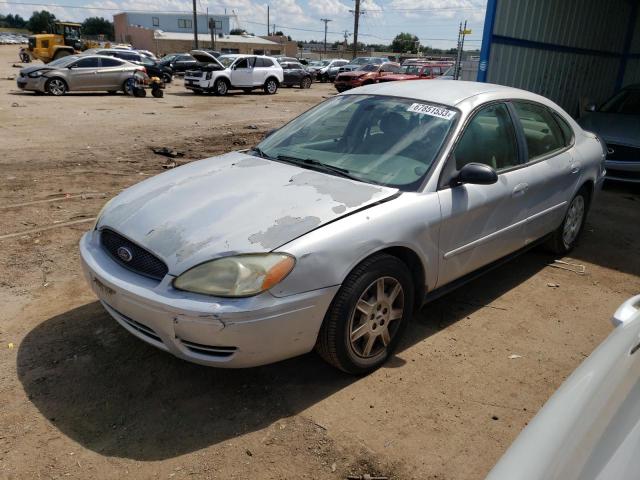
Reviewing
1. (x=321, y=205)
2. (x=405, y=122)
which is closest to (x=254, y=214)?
(x=321, y=205)

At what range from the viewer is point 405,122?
11.8 feet

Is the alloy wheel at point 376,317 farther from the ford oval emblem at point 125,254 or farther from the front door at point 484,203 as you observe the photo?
the ford oval emblem at point 125,254

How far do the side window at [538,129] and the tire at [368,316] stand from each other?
1.84m

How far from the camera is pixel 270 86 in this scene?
23.8 metres

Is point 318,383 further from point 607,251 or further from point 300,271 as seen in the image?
point 607,251

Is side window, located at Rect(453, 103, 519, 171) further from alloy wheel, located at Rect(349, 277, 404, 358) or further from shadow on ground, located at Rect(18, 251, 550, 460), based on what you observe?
shadow on ground, located at Rect(18, 251, 550, 460)

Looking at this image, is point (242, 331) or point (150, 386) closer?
point (242, 331)

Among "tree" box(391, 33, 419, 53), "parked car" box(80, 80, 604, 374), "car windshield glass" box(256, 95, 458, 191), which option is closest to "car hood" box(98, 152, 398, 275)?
"parked car" box(80, 80, 604, 374)

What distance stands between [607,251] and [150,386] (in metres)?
4.69

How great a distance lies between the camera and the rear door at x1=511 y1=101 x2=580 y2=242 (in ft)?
13.4

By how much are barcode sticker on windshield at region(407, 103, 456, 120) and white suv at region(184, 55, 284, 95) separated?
19.4m

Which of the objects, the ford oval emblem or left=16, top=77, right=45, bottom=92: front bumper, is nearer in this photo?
the ford oval emblem

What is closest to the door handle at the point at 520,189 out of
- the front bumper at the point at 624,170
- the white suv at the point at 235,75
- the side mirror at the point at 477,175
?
the side mirror at the point at 477,175

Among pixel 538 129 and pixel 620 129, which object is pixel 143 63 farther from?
pixel 538 129
